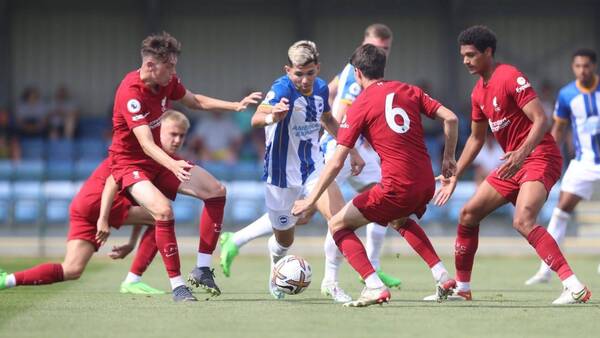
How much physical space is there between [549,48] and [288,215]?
47.4ft

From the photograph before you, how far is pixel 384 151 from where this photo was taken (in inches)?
309

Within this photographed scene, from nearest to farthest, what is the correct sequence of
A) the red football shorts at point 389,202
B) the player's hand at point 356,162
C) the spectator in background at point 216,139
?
the red football shorts at point 389,202 → the player's hand at point 356,162 → the spectator in background at point 216,139

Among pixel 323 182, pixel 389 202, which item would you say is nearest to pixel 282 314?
pixel 323 182

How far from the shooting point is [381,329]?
21.9 ft

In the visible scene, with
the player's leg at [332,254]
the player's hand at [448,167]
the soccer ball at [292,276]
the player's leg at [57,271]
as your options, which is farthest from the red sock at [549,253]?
the player's leg at [57,271]

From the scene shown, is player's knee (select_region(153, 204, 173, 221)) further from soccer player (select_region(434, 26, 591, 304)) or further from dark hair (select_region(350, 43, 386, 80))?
soccer player (select_region(434, 26, 591, 304))

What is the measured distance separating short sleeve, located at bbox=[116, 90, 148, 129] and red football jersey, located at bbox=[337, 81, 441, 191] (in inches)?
62.1

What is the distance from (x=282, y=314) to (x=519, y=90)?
7.90ft

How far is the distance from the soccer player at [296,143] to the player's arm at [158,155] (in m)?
0.96

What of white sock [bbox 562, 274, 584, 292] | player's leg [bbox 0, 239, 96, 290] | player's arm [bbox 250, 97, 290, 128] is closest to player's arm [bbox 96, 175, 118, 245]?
player's leg [bbox 0, 239, 96, 290]

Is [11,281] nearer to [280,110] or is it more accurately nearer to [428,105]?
[280,110]

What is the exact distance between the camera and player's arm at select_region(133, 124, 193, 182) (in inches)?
305

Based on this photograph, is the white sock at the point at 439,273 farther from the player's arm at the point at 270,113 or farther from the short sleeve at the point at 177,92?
the short sleeve at the point at 177,92

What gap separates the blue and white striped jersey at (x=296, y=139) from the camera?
8.79 metres
